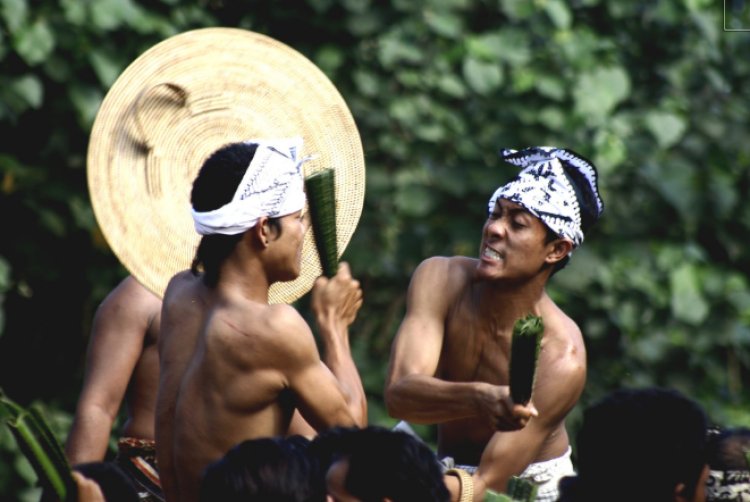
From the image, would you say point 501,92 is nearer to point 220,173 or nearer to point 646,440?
point 220,173

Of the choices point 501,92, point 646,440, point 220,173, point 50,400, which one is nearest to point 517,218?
point 220,173

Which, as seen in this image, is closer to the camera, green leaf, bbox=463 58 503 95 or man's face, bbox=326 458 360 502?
man's face, bbox=326 458 360 502

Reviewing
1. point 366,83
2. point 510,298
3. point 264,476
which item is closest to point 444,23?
point 366,83

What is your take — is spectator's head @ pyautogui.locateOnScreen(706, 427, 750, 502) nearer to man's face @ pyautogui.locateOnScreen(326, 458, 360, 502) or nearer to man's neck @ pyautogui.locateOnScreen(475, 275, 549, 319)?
man's face @ pyautogui.locateOnScreen(326, 458, 360, 502)

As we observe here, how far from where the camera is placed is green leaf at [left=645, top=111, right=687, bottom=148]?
8633mm

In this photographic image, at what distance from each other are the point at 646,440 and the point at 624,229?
4.54m

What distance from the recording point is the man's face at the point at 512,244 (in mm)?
5629

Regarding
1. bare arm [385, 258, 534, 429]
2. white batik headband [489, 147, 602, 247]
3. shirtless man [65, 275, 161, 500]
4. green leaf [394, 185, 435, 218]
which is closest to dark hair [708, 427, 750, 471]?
bare arm [385, 258, 534, 429]

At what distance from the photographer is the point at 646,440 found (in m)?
4.15

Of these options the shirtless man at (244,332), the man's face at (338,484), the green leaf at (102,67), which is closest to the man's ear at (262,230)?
the shirtless man at (244,332)

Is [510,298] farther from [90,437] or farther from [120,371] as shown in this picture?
[90,437]

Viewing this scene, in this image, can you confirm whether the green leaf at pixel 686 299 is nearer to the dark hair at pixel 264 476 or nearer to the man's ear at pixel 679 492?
the man's ear at pixel 679 492

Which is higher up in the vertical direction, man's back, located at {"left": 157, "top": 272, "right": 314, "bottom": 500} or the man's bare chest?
man's back, located at {"left": 157, "top": 272, "right": 314, "bottom": 500}

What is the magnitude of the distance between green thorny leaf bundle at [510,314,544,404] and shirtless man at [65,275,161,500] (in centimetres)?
157
